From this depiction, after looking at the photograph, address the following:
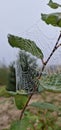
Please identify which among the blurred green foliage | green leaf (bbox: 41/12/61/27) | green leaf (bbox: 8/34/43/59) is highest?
green leaf (bbox: 41/12/61/27)

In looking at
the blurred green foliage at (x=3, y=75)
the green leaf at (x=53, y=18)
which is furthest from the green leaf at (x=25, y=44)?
the blurred green foliage at (x=3, y=75)

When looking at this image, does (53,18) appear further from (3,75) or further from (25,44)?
(3,75)

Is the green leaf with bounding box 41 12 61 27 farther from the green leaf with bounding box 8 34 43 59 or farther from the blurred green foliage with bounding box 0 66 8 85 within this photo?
the blurred green foliage with bounding box 0 66 8 85

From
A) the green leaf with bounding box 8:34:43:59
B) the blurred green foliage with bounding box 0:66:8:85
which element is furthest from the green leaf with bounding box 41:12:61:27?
the blurred green foliage with bounding box 0:66:8:85

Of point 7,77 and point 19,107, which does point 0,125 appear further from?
point 7,77

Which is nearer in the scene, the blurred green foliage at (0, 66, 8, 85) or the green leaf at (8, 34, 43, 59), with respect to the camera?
the green leaf at (8, 34, 43, 59)

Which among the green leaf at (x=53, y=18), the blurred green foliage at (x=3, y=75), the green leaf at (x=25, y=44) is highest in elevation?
the green leaf at (x=53, y=18)

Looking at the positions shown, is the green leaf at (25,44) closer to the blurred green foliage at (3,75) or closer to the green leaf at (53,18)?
the green leaf at (53,18)
